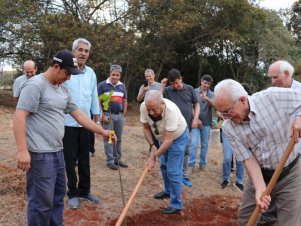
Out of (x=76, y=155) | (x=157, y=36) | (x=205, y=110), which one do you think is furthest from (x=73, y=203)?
(x=157, y=36)

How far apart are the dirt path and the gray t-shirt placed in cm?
138

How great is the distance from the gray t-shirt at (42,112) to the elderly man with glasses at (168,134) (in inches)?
41.1

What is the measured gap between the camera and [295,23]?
2616 centimetres

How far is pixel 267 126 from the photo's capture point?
298 cm

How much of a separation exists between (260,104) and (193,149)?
391 centimetres

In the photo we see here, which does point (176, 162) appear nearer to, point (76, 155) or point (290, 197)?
point (76, 155)

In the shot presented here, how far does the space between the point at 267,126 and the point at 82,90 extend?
248 cm

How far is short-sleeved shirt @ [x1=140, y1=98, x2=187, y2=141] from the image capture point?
4.35 m

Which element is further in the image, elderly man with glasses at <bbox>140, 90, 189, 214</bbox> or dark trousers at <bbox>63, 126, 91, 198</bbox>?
dark trousers at <bbox>63, 126, 91, 198</bbox>

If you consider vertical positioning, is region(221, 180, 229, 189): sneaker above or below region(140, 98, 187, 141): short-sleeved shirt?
below

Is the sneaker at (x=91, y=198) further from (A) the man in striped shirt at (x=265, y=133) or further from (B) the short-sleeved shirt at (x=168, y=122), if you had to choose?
(A) the man in striped shirt at (x=265, y=133)

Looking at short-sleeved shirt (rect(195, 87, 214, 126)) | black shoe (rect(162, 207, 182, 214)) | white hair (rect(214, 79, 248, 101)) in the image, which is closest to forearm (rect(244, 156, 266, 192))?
white hair (rect(214, 79, 248, 101))

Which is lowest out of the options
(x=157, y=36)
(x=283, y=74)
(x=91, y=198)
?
(x=91, y=198)

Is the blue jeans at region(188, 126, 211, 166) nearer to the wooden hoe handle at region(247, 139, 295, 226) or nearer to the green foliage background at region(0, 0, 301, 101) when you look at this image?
the wooden hoe handle at region(247, 139, 295, 226)
